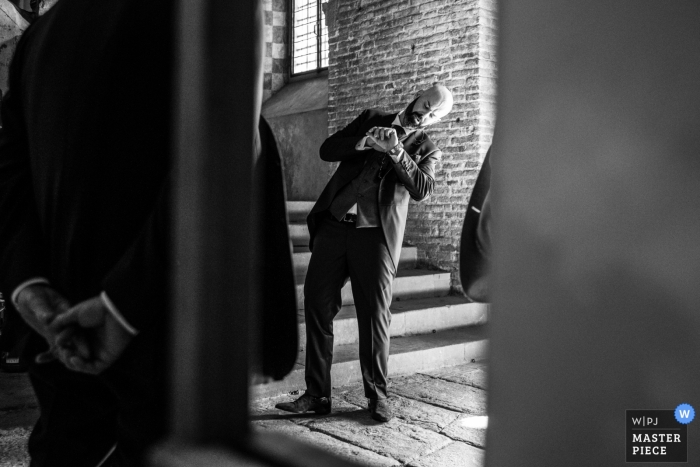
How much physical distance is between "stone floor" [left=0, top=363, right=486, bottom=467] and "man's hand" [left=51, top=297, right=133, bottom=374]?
1659 mm

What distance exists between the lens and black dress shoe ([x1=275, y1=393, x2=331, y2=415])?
11.6 ft

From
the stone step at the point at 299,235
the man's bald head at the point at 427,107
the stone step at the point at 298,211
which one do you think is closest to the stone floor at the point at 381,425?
the man's bald head at the point at 427,107

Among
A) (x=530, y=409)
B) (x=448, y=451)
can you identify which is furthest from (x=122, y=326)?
(x=448, y=451)

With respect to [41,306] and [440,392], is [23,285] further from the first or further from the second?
[440,392]

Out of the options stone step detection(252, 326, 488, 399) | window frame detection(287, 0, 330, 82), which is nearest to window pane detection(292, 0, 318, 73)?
window frame detection(287, 0, 330, 82)

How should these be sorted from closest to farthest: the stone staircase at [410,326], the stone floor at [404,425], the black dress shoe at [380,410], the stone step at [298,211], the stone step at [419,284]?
the stone floor at [404,425] < the black dress shoe at [380,410] < the stone staircase at [410,326] < the stone step at [419,284] < the stone step at [298,211]

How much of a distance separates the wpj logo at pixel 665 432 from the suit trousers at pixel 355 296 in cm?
310

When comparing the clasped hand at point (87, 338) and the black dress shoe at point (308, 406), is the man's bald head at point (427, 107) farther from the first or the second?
the clasped hand at point (87, 338)

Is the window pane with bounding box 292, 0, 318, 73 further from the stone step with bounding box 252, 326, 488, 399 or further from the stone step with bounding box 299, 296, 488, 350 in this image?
the stone step with bounding box 252, 326, 488, 399

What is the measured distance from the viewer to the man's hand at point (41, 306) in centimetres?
105

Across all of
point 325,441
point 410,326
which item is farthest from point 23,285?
point 410,326

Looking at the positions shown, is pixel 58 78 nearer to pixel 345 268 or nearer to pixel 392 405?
pixel 345 268

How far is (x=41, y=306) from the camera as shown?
1.07 metres

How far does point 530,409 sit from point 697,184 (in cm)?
18
